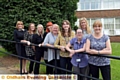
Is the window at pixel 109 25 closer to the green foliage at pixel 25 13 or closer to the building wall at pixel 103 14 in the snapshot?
the building wall at pixel 103 14

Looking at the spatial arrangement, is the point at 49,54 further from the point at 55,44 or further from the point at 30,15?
the point at 30,15

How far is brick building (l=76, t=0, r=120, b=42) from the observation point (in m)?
29.6

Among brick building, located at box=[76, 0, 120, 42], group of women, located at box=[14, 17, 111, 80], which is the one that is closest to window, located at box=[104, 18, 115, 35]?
brick building, located at box=[76, 0, 120, 42]

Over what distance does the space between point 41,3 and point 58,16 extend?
0.85 m

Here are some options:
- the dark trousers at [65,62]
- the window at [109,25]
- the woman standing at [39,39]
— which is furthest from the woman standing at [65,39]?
the window at [109,25]

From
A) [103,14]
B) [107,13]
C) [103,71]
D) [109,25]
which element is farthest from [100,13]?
[103,71]

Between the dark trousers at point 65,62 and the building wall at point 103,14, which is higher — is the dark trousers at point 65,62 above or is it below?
above

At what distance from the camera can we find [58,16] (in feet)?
31.1

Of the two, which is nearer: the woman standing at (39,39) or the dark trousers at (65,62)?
the dark trousers at (65,62)

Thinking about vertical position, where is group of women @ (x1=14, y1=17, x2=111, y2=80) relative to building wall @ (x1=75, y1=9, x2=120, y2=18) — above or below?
above

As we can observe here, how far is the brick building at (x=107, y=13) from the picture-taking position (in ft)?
97.1

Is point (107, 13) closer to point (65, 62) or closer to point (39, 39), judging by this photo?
point (39, 39)

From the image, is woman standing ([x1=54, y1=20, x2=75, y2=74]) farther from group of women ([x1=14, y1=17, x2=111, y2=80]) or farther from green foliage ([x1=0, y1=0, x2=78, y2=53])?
green foliage ([x1=0, y1=0, x2=78, y2=53])

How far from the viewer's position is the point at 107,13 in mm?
30094
